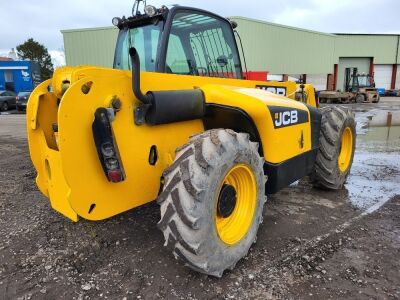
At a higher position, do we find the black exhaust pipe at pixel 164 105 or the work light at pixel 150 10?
the work light at pixel 150 10

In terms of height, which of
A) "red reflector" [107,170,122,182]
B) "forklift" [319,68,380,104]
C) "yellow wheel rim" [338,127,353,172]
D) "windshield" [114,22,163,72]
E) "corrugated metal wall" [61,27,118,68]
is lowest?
"forklift" [319,68,380,104]

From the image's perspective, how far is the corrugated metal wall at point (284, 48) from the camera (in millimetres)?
27047

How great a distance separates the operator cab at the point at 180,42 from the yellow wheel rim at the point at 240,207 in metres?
1.18

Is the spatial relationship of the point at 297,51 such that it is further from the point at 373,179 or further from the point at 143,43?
the point at 143,43

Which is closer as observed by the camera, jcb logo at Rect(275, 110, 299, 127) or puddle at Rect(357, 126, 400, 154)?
jcb logo at Rect(275, 110, 299, 127)

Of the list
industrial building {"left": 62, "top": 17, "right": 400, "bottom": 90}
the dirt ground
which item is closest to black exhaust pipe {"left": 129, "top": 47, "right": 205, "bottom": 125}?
the dirt ground

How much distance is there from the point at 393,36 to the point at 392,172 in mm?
47010

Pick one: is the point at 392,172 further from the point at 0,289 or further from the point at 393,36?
the point at 393,36

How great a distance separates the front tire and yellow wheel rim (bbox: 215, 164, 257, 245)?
0.04 ft

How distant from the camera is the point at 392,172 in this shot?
638cm

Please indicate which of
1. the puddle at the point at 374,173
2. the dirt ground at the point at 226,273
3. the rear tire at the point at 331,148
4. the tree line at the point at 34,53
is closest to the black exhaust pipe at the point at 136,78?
the dirt ground at the point at 226,273

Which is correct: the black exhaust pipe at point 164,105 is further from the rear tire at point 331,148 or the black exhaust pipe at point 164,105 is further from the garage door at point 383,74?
the garage door at point 383,74

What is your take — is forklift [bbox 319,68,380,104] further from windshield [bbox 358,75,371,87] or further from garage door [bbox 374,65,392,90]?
garage door [bbox 374,65,392,90]

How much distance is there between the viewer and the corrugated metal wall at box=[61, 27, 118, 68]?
2745cm
